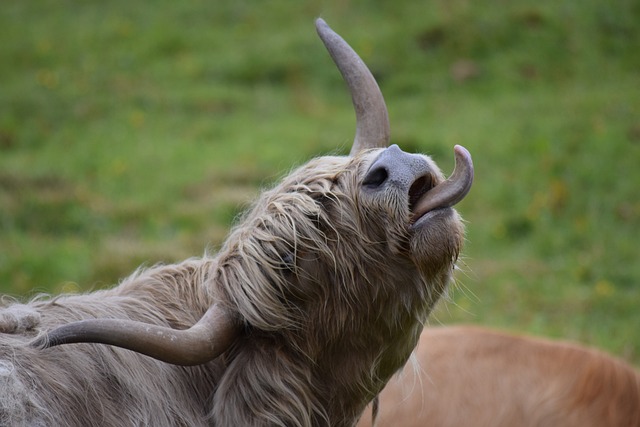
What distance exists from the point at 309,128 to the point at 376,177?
8.20 m

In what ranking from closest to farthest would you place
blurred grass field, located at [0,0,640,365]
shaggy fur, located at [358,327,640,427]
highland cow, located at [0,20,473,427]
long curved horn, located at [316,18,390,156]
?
highland cow, located at [0,20,473,427]
long curved horn, located at [316,18,390,156]
shaggy fur, located at [358,327,640,427]
blurred grass field, located at [0,0,640,365]

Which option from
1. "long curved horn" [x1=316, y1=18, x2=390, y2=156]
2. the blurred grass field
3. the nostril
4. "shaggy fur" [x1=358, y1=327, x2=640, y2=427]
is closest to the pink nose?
the nostril

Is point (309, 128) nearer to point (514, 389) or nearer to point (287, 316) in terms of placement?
point (514, 389)

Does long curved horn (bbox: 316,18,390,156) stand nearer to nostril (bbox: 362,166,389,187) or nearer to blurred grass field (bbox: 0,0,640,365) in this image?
nostril (bbox: 362,166,389,187)

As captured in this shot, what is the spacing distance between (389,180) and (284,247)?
1.44 ft

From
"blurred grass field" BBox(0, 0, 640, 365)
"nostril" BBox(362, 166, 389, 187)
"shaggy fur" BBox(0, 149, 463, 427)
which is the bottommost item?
"blurred grass field" BBox(0, 0, 640, 365)

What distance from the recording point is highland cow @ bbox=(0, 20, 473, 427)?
2779mm

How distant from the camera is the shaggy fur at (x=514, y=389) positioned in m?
4.04

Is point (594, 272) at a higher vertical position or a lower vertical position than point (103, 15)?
lower

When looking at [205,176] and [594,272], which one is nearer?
[594,272]

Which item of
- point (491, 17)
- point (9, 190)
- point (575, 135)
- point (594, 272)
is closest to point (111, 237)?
point (9, 190)

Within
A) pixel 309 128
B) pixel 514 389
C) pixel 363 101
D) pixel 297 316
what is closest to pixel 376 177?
pixel 297 316

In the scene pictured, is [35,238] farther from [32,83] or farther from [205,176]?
[32,83]

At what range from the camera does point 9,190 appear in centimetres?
919
